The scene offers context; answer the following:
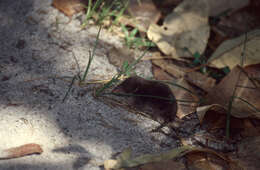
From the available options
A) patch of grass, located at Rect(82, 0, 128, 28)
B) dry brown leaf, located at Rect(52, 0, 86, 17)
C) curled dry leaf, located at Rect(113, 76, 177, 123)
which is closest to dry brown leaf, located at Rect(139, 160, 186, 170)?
curled dry leaf, located at Rect(113, 76, 177, 123)

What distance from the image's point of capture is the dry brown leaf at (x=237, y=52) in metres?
1.70

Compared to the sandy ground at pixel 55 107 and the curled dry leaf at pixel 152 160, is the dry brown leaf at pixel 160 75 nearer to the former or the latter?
the sandy ground at pixel 55 107

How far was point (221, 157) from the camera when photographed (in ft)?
4.20

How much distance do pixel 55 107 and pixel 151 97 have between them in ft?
1.64

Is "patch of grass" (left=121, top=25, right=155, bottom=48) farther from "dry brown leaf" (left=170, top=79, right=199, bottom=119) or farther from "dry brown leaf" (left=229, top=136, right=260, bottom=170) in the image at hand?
"dry brown leaf" (left=229, top=136, right=260, bottom=170)

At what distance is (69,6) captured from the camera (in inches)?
78.4

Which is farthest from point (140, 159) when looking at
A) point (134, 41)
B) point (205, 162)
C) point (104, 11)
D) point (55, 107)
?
point (104, 11)

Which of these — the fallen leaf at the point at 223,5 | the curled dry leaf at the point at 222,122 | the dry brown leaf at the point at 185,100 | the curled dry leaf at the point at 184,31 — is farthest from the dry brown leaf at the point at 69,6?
the curled dry leaf at the point at 222,122

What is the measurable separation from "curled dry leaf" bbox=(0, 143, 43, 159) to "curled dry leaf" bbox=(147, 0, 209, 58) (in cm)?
110

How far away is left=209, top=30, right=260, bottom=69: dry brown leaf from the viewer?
67.1 inches

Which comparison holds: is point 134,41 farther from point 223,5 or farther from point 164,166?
point 164,166

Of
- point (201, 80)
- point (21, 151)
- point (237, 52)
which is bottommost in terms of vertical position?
point (21, 151)

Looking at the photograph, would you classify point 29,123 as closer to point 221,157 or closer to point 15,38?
point 15,38

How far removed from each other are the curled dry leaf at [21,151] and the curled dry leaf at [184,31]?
1.10 m
